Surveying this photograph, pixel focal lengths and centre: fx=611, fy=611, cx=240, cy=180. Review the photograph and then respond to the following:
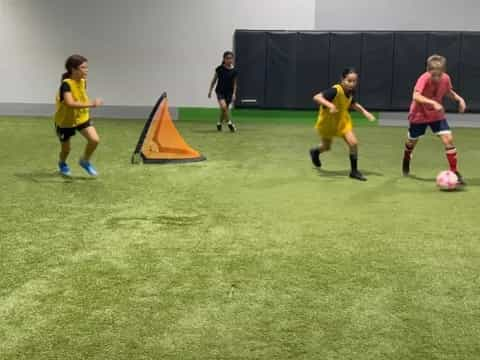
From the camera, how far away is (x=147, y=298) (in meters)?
3.84

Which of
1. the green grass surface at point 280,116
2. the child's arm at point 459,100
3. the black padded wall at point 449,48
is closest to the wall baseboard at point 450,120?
the green grass surface at point 280,116

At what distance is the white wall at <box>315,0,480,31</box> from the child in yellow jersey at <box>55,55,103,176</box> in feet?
28.7

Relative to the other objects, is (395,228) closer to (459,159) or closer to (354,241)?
(354,241)

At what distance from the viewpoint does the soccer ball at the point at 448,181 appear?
23.2 ft

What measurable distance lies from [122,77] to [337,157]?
26.2 feet

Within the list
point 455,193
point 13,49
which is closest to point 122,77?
point 13,49

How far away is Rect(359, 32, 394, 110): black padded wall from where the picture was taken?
48.0 ft

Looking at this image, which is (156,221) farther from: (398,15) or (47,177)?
(398,15)

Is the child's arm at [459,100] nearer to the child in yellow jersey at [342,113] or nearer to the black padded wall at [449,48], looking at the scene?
the child in yellow jersey at [342,113]

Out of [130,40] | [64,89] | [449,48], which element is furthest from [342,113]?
[130,40]

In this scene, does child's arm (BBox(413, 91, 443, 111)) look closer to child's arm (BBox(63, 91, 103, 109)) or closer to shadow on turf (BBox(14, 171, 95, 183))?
child's arm (BBox(63, 91, 103, 109))

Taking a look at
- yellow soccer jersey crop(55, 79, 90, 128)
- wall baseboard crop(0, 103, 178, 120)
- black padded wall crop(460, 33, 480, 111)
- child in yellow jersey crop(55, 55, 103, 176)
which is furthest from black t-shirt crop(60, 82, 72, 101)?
black padded wall crop(460, 33, 480, 111)

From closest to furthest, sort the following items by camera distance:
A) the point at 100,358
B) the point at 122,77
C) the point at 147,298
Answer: the point at 100,358
the point at 147,298
the point at 122,77

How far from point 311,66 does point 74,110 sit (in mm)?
8443
